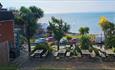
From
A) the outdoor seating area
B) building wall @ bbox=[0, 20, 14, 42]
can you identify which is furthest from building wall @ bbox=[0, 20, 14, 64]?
the outdoor seating area

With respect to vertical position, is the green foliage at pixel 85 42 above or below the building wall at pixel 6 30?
below

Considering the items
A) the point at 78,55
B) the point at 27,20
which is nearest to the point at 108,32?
the point at 78,55

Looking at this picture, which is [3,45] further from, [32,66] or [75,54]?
[75,54]

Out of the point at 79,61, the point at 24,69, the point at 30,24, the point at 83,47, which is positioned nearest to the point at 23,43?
the point at 30,24

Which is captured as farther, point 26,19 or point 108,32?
point 108,32

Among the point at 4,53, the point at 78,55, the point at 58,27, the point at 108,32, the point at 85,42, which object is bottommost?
the point at 78,55

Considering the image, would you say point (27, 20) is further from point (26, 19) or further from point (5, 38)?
point (5, 38)

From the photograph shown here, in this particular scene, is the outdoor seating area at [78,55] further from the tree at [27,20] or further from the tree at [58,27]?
the tree at [58,27]

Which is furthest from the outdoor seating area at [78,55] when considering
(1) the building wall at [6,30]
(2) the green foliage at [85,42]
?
(1) the building wall at [6,30]

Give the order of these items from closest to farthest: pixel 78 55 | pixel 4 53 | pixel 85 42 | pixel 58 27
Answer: pixel 4 53 → pixel 78 55 → pixel 85 42 → pixel 58 27
